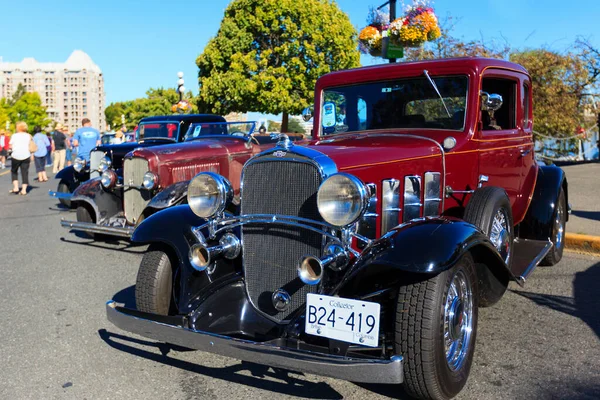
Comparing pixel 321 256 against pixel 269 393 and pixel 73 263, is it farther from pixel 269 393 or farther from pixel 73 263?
pixel 73 263

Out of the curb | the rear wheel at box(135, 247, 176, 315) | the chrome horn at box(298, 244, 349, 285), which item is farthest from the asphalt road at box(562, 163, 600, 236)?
the rear wheel at box(135, 247, 176, 315)

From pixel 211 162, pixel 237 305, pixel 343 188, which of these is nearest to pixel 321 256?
pixel 343 188

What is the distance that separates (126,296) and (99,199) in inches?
124

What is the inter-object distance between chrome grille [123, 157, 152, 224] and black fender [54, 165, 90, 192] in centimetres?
320

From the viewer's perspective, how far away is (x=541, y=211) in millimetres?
5473

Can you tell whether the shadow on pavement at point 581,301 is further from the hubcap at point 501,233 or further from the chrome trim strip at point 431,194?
the chrome trim strip at point 431,194

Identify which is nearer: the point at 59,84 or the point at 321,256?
the point at 321,256

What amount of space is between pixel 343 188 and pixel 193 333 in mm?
1063

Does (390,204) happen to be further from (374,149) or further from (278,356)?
(278,356)

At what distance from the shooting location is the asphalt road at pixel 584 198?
23.8 ft

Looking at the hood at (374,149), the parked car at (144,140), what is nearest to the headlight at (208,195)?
the hood at (374,149)

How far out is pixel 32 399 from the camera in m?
3.15

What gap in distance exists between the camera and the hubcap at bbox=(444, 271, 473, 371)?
3.09m

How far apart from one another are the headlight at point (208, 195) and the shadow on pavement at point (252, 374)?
3.03ft
